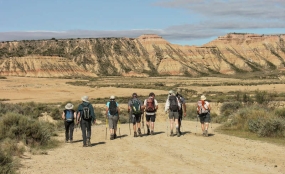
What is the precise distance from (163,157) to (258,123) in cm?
693

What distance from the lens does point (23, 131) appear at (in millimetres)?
13688

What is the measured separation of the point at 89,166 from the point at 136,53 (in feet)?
500

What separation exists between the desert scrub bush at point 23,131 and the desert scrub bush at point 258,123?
8104 mm

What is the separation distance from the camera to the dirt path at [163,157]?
9672mm

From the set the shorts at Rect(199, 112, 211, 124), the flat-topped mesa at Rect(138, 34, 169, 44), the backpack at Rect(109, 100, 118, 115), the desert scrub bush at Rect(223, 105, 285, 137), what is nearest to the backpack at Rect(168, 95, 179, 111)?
the shorts at Rect(199, 112, 211, 124)

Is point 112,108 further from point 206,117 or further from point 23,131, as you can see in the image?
point 206,117

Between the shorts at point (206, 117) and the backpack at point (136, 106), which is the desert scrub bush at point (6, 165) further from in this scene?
the shorts at point (206, 117)

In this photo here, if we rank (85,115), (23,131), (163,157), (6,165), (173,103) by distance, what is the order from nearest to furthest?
(6,165), (163,157), (85,115), (23,131), (173,103)

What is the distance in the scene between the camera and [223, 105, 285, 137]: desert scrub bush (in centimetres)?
1552

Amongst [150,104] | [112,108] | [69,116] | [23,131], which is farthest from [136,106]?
[23,131]

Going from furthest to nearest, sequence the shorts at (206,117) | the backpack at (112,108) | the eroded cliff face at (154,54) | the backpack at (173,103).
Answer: the eroded cliff face at (154,54), the shorts at (206,117), the backpack at (173,103), the backpack at (112,108)

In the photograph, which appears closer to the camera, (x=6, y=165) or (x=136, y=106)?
(x=6, y=165)

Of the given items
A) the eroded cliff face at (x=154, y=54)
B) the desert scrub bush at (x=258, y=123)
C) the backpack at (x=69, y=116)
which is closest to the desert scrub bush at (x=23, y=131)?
the backpack at (x=69, y=116)

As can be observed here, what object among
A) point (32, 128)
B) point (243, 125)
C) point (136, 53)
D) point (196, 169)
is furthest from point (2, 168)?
point (136, 53)
